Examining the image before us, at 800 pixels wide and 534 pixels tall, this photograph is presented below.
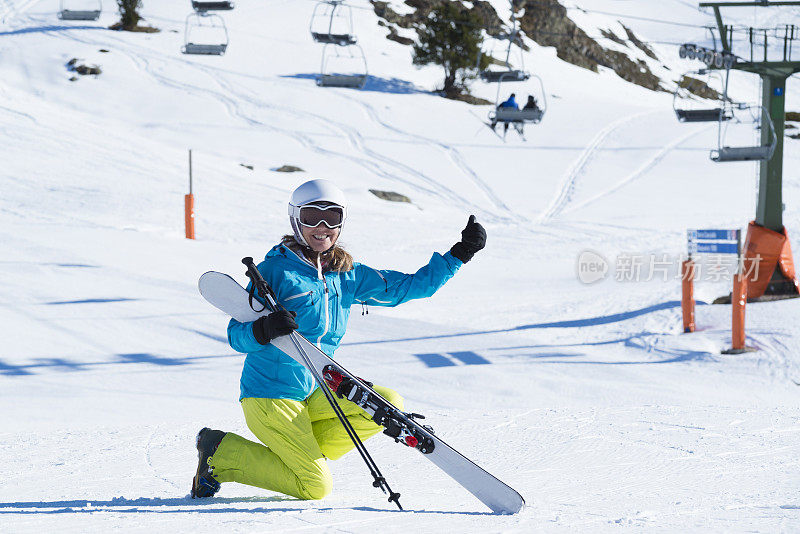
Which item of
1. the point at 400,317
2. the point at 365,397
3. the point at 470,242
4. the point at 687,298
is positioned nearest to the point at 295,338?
the point at 365,397

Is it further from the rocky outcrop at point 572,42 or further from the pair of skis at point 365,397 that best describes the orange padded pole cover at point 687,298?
the rocky outcrop at point 572,42

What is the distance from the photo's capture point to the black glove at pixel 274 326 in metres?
2.91

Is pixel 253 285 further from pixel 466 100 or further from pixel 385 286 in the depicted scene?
pixel 466 100

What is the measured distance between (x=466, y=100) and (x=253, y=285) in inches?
1093

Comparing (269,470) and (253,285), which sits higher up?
(253,285)

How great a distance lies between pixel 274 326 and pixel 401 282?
688mm

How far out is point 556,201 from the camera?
19.9m

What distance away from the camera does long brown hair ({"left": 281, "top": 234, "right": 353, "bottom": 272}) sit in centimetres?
328

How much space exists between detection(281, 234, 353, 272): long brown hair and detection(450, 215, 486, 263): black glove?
444 millimetres

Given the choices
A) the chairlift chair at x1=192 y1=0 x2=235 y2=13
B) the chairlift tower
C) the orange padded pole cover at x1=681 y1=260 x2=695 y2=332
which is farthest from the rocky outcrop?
the orange padded pole cover at x1=681 y1=260 x2=695 y2=332

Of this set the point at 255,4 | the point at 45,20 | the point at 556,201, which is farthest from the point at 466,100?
the point at 45,20

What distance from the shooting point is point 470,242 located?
3361mm

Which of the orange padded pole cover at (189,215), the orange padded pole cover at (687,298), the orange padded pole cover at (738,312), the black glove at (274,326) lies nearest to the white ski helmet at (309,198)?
the black glove at (274,326)

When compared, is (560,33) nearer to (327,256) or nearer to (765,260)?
(765,260)
